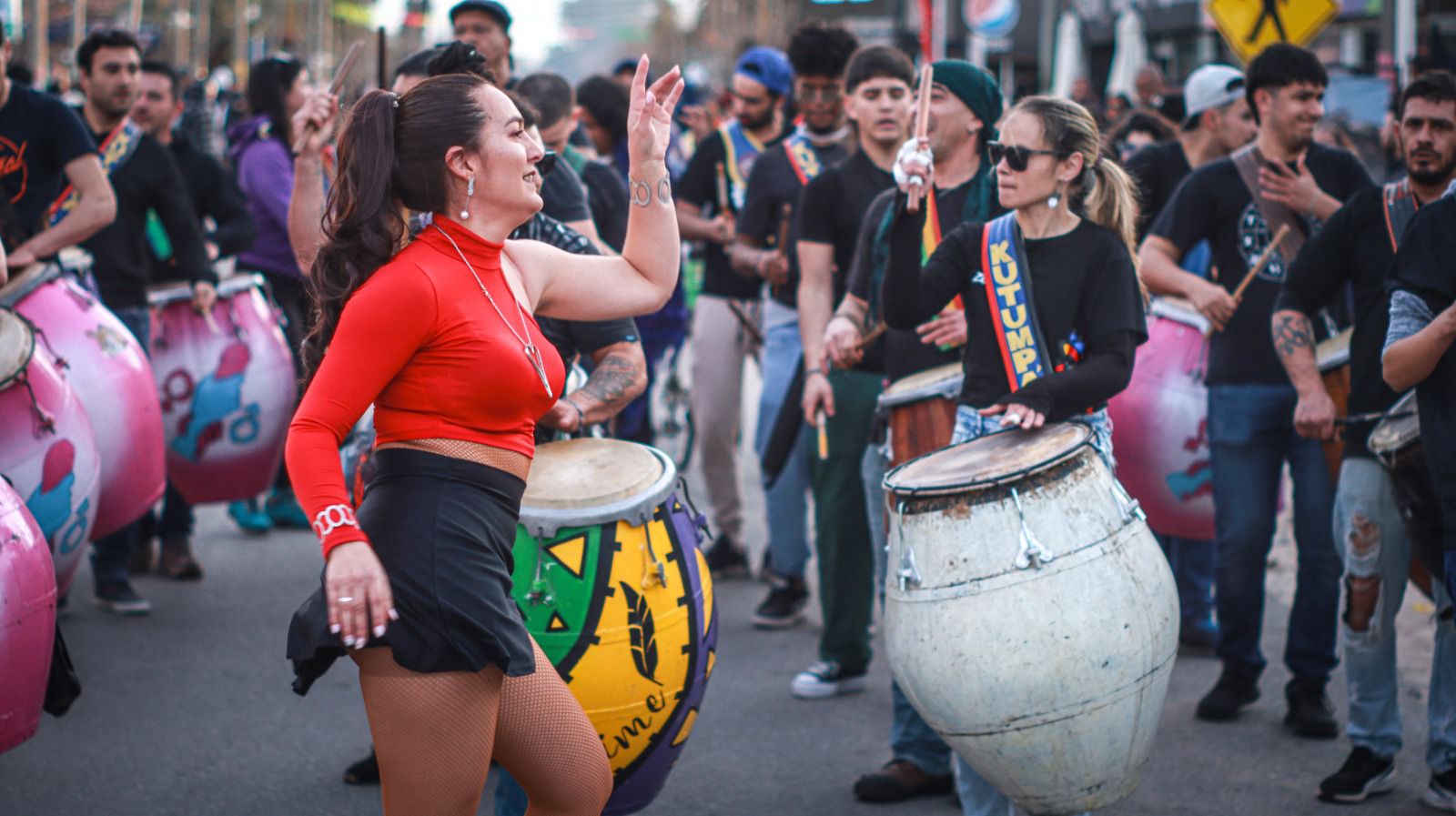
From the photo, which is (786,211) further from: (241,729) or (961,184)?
(241,729)

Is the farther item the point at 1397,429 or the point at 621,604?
the point at 1397,429

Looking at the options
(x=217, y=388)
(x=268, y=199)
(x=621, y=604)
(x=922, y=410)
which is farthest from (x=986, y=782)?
(x=268, y=199)

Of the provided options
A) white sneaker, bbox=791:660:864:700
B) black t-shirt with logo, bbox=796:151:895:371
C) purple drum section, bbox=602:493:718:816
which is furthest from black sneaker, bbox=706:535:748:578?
purple drum section, bbox=602:493:718:816

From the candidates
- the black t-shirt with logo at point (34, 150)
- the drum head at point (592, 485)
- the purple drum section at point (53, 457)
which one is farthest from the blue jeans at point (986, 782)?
the black t-shirt with logo at point (34, 150)

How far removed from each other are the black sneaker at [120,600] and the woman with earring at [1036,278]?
13.9 feet

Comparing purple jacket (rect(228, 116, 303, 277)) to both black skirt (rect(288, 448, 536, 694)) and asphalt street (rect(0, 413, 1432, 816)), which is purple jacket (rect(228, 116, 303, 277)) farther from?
black skirt (rect(288, 448, 536, 694))

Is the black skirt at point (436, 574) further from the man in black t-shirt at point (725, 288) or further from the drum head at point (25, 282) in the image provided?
the man in black t-shirt at point (725, 288)

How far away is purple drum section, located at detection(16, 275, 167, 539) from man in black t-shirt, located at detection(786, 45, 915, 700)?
Answer: 2588 mm

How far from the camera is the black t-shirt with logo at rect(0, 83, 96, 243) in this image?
6.17 m

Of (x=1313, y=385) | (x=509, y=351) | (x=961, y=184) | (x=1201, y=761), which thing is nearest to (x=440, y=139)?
(x=509, y=351)

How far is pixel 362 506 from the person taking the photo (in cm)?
298

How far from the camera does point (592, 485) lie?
382cm

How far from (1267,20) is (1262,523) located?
580 centimetres

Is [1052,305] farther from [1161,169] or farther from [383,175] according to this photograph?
[1161,169]
